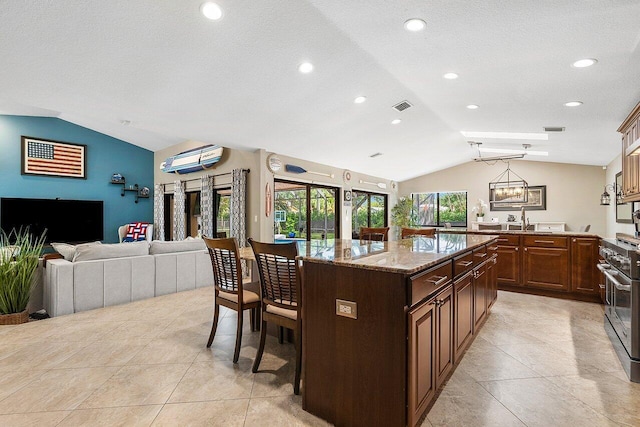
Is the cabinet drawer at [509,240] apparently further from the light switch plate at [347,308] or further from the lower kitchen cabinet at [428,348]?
the light switch plate at [347,308]

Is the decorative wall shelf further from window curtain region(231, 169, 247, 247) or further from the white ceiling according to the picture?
the white ceiling

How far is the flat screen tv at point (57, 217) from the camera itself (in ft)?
23.4

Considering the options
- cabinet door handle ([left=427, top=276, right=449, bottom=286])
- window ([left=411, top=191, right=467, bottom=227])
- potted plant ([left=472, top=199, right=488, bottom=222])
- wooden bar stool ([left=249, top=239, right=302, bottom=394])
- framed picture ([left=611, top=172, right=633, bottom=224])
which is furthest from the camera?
window ([left=411, top=191, right=467, bottom=227])

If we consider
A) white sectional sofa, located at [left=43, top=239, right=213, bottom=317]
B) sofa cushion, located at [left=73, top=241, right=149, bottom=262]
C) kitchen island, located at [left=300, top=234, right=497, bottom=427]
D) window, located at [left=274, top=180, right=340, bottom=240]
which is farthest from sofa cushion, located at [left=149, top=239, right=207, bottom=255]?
kitchen island, located at [left=300, top=234, right=497, bottom=427]

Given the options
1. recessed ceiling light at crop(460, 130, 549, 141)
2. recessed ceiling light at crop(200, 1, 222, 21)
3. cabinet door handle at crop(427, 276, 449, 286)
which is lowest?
cabinet door handle at crop(427, 276, 449, 286)

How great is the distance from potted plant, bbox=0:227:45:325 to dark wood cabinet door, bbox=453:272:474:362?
4423mm

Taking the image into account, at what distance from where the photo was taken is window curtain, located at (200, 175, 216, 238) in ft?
22.9

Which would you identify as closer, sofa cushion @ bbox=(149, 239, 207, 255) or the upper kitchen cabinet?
the upper kitchen cabinet

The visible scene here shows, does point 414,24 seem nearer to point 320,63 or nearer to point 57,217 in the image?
point 320,63

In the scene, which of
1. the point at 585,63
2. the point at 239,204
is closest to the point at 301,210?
the point at 239,204

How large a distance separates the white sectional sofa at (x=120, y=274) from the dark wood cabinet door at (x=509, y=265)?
4636mm

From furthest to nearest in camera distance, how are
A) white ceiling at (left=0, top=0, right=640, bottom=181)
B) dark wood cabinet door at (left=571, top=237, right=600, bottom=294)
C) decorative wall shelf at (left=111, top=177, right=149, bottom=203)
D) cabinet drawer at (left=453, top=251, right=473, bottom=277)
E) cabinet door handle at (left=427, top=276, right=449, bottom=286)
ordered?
1. decorative wall shelf at (left=111, top=177, right=149, bottom=203)
2. dark wood cabinet door at (left=571, top=237, right=600, bottom=294)
3. white ceiling at (left=0, top=0, right=640, bottom=181)
4. cabinet drawer at (left=453, top=251, right=473, bottom=277)
5. cabinet door handle at (left=427, top=276, right=449, bottom=286)

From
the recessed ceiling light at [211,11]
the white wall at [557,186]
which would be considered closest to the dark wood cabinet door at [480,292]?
the recessed ceiling light at [211,11]

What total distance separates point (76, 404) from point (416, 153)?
7.32 meters
